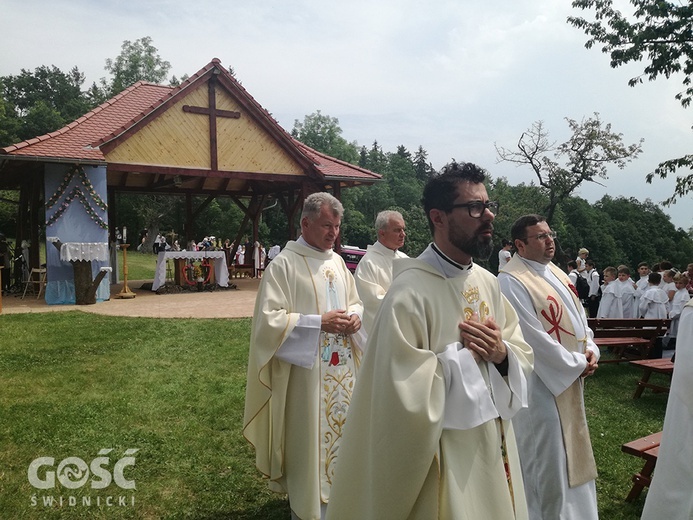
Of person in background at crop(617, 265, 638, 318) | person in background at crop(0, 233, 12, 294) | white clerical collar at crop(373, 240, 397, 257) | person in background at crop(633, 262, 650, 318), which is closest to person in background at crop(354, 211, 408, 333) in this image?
white clerical collar at crop(373, 240, 397, 257)

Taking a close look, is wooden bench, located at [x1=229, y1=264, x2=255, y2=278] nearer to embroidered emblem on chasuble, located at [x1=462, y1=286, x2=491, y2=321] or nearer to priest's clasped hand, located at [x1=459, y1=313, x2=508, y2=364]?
embroidered emblem on chasuble, located at [x1=462, y1=286, x2=491, y2=321]

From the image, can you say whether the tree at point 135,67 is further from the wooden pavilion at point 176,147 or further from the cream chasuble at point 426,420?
the cream chasuble at point 426,420

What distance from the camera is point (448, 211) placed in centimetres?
252

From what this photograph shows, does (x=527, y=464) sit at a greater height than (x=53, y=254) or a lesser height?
lesser

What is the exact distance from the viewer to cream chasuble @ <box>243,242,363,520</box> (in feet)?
12.2

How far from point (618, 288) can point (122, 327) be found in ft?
35.9

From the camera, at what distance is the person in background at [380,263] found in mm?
5137

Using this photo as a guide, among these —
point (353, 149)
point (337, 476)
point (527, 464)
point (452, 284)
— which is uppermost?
point (353, 149)

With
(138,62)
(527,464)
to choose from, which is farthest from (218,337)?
(138,62)

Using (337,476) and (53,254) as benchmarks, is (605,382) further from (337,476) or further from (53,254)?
(53,254)

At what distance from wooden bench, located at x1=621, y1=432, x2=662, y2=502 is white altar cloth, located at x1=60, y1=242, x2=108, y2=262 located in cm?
1300

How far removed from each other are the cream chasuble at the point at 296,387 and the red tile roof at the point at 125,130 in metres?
11.6

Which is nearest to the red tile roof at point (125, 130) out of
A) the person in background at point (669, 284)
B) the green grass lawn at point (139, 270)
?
the green grass lawn at point (139, 270)

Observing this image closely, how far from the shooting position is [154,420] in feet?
19.0
